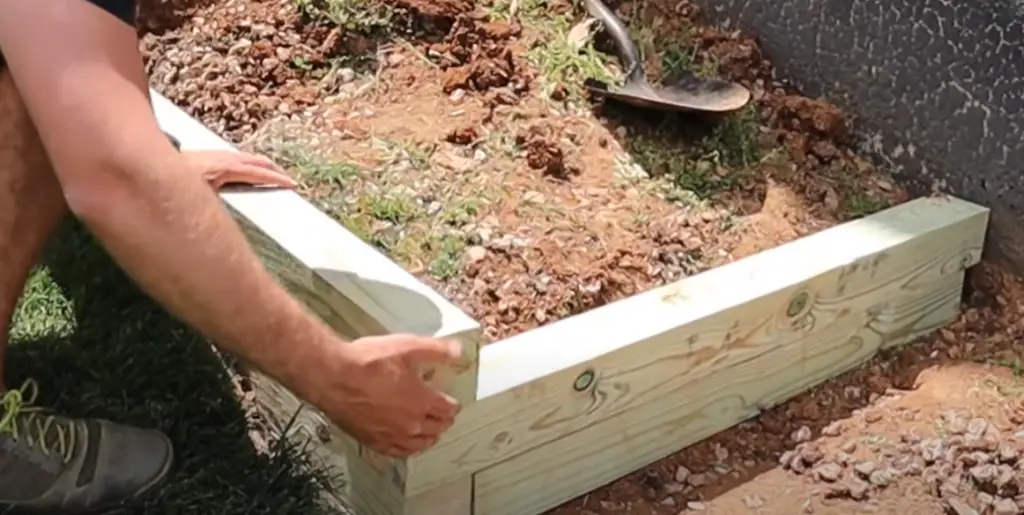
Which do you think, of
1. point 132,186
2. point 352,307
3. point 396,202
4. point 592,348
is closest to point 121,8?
point 132,186

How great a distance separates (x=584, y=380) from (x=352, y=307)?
348 millimetres

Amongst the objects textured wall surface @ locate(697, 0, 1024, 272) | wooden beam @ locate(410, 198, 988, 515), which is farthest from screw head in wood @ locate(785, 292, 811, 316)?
textured wall surface @ locate(697, 0, 1024, 272)

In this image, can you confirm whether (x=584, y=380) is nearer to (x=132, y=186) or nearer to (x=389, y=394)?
(x=389, y=394)

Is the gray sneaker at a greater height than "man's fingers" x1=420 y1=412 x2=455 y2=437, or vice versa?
"man's fingers" x1=420 y1=412 x2=455 y2=437

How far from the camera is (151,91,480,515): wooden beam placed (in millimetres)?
1686

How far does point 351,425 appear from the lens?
155 centimetres

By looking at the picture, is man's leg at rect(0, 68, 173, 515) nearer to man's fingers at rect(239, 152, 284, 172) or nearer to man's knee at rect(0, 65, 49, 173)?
man's knee at rect(0, 65, 49, 173)

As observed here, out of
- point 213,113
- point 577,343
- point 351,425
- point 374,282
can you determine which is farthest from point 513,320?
point 213,113

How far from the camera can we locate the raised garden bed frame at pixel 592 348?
1747 mm

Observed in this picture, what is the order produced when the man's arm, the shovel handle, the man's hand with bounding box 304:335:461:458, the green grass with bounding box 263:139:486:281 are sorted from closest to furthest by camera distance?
1. the man's arm
2. the man's hand with bounding box 304:335:461:458
3. the green grass with bounding box 263:139:486:281
4. the shovel handle

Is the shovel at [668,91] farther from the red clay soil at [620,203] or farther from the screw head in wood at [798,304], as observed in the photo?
the screw head in wood at [798,304]

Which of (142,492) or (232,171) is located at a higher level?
(232,171)

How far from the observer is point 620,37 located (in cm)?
274

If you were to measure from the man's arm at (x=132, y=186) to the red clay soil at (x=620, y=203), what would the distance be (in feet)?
2.25
